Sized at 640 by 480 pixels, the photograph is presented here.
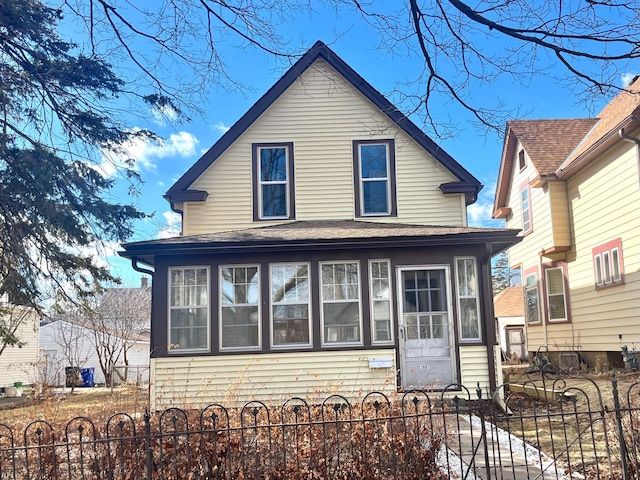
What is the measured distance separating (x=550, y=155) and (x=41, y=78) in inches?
564

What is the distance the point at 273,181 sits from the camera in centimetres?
1288

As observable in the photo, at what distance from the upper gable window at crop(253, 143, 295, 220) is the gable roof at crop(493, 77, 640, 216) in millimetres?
5470

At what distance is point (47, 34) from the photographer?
Result: 8109mm

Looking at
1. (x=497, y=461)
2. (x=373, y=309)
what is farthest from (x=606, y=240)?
(x=497, y=461)

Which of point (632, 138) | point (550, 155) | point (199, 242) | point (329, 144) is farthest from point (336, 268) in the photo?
point (550, 155)

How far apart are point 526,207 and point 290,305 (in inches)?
422

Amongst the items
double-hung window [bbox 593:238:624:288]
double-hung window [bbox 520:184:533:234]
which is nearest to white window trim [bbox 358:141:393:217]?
double-hung window [bbox 593:238:624:288]

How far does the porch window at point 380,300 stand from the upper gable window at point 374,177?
84.5 inches

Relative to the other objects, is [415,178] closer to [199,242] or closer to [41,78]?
[199,242]

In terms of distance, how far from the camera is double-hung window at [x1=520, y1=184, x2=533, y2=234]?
1787 centimetres

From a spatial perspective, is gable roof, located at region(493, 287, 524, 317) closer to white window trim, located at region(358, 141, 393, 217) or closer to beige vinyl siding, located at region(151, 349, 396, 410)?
white window trim, located at region(358, 141, 393, 217)

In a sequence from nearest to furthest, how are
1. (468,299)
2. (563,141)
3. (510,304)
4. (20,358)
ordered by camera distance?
1. (468,299)
2. (563,141)
3. (20,358)
4. (510,304)

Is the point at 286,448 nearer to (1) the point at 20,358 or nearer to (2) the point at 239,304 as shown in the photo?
(2) the point at 239,304

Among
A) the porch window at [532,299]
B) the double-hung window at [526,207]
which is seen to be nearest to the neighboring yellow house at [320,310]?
the double-hung window at [526,207]
